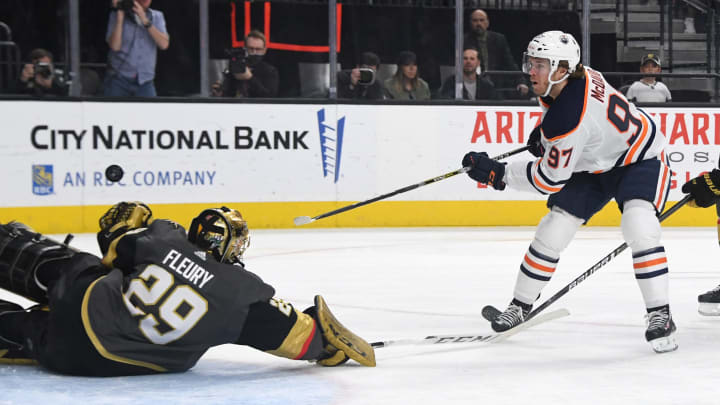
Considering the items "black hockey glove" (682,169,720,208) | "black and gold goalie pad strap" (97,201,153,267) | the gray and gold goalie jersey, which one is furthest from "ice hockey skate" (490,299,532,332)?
"black and gold goalie pad strap" (97,201,153,267)

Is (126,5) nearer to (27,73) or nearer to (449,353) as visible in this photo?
(27,73)

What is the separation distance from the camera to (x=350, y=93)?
8656 millimetres

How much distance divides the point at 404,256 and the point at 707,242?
7.55ft

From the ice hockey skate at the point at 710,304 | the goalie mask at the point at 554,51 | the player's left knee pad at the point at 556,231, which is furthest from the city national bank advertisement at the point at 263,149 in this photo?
the goalie mask at the point at 554,51

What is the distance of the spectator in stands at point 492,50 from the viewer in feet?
29.3

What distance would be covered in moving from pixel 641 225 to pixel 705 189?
0.47m

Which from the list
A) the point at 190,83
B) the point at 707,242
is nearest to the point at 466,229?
the point at 707,242

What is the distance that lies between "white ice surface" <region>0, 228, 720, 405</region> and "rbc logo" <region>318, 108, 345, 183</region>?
1.81 meters

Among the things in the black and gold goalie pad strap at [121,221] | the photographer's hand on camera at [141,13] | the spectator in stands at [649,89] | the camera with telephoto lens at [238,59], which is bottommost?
the black and gold goalie pad strap at [121,221]

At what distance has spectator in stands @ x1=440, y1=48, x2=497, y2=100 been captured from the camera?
883 cm

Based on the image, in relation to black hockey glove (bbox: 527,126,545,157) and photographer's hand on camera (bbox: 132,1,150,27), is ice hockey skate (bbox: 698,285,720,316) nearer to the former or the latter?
black hockey glove (bbox: 527,126,545,157)

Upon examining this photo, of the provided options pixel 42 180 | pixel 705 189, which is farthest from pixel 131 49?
pixel 705 189

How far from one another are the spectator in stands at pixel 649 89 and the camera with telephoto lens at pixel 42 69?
458 cm

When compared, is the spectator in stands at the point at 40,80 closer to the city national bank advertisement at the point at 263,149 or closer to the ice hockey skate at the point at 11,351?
the city national bank advertisement at the point at 263,149
